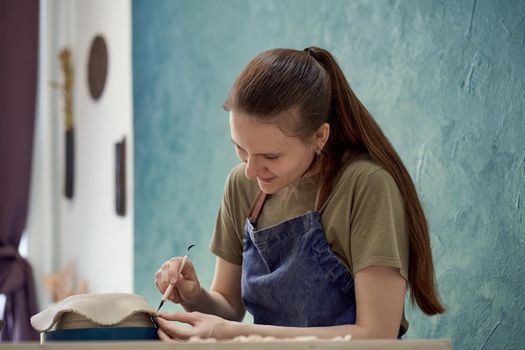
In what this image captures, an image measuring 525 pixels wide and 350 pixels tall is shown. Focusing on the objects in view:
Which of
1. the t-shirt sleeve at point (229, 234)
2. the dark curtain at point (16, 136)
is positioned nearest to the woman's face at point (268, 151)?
the t-shirt sleeve at point (229, 234)

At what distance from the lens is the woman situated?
5.53 ft

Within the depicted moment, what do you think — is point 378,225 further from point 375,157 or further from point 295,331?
point 295,331

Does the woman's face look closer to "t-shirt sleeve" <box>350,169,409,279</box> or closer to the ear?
the ear

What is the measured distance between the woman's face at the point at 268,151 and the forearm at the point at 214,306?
0.33m

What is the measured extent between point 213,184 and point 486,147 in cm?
152

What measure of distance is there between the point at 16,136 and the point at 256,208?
122 inches

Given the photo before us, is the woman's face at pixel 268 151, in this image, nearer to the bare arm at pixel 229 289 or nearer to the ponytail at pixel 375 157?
the ponytail at pixel 375 157

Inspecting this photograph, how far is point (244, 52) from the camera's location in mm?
3105

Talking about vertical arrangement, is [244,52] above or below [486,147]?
above

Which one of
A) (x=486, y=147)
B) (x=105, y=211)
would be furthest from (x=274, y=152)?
(x=105, y=211)

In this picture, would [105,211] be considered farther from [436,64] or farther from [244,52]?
[436,64]

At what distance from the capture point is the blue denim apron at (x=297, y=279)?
1.79m

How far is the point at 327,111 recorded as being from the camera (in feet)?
5.98

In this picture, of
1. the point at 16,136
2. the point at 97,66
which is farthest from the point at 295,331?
the point at 16,136
